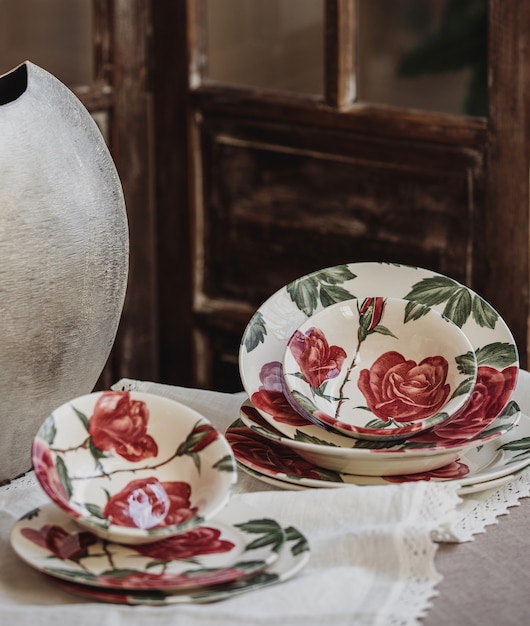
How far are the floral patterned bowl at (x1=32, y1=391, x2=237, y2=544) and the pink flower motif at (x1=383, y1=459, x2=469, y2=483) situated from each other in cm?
14

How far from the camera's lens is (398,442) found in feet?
2.28

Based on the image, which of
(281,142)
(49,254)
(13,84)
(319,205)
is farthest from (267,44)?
(49,254)

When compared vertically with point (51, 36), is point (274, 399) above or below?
below

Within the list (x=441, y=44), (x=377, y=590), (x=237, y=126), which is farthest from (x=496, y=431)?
(x=237, y=126)

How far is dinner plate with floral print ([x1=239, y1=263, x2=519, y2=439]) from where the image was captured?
72 centimetres

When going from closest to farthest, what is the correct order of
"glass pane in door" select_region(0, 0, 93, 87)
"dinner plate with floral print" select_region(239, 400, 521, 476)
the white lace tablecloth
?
the white lace tablecloth, "dinner plate with floral print" select_region(239, 400, 521, 476), "glass pane in door" select_region(0, 0, 93, 87)

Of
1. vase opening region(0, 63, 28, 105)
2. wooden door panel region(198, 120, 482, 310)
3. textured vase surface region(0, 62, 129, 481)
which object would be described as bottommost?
wooden door panel region(198, 120, 482, 310)

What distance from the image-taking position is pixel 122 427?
631mm

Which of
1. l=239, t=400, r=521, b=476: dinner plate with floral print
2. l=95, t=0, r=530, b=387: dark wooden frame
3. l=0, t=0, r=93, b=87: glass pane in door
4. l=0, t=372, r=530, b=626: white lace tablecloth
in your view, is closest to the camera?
l=0, t=372, r=530, b=626: white lace tablecloth

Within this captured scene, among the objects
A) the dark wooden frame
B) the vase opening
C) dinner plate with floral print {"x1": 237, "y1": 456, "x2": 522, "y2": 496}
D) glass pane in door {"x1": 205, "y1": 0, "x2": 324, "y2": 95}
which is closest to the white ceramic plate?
dinner plate with floral print {"x1": 237, "y1": 456, "x2": 522, "y2": 496}

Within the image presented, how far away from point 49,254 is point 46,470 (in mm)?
158

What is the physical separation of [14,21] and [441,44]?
651 mm

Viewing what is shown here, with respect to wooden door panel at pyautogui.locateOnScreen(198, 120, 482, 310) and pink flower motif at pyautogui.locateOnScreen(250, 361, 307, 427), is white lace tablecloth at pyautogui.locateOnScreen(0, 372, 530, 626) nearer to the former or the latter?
pink flower motif at pyautogui.locateOnScreen(250, 361, 307, 427)

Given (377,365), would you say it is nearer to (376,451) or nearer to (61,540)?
(376,451)
